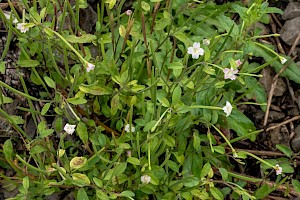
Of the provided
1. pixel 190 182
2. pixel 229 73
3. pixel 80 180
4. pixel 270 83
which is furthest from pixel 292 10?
pixel 80 180

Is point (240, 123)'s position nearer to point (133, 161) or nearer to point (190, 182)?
point (190, 182)

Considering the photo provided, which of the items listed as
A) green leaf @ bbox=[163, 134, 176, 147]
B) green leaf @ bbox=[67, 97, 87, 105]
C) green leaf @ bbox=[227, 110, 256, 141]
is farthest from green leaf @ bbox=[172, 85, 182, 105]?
green leaf @ bbox=[227, 110, 256, 141]

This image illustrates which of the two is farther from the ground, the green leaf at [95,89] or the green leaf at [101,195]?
the green leaf at [95,89]

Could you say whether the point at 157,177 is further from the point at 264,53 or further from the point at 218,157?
the point at 264,53

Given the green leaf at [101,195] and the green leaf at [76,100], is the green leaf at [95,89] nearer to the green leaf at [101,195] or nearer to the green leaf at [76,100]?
the green leaf at [76,100]

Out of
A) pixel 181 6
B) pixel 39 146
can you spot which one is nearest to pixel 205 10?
pixel 181 6

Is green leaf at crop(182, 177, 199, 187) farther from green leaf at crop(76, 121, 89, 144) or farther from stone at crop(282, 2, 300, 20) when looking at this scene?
stone at crop(282, 2, 300, 20)

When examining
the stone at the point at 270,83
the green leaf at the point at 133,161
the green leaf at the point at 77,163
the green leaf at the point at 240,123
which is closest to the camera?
the green leaf at the point at 77,163

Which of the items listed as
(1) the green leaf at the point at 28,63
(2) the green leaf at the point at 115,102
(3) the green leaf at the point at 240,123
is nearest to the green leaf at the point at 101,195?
(2) the green leaf at the point at 115,102
